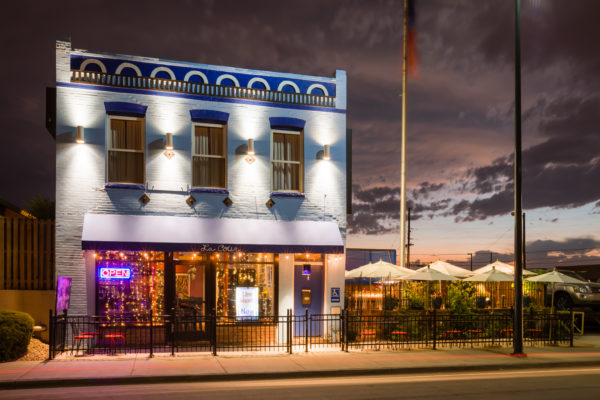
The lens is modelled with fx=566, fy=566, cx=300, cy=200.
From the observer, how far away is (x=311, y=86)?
1844 cm

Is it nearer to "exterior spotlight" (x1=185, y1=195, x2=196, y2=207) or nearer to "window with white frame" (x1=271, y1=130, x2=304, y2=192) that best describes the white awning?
"exterior spotlight" (x1=185, y1=195, x2=196, y2=207)

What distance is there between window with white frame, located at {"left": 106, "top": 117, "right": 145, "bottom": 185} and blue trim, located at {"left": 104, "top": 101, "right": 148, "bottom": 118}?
0.51 feet

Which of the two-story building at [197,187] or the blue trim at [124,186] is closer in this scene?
the two-story building at [197,187]

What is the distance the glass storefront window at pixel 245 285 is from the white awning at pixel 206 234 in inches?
42.7

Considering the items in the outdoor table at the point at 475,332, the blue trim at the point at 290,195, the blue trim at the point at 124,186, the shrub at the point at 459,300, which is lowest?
the outdoor table at the point at 475,332

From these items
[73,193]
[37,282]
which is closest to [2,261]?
[37,282]

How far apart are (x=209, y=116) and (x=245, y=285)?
531cm

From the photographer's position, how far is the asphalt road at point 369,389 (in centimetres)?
1069

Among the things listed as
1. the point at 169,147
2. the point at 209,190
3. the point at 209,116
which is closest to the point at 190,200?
the point at 209,190

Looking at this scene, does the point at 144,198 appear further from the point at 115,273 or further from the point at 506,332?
the point at 506,332

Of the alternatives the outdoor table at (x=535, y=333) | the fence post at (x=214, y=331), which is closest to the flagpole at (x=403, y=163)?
the outdoor table at (x=535, y=333)

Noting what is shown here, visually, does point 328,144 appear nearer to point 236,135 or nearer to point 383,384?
point 236,135

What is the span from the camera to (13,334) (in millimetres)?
13422

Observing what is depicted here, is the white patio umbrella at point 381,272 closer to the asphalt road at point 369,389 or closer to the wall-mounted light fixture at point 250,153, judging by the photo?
the wall-mounted light fixture at point 250,153
